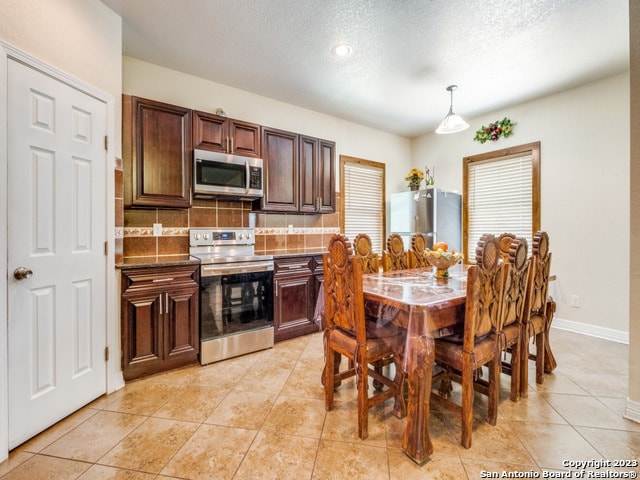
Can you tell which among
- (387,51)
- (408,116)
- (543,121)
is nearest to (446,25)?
(387,51)

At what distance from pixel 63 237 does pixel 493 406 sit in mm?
2798

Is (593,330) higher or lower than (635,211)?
lower

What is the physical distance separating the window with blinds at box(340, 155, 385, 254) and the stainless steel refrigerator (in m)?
0.32

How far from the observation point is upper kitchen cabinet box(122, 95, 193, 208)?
2391 millimetres

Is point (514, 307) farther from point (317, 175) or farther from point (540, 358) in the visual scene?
point (317, 175)

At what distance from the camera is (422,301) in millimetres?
1508

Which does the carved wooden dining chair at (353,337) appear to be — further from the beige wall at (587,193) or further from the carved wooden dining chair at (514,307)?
the beige wall at (587,193)

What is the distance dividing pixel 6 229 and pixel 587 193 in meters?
4.91

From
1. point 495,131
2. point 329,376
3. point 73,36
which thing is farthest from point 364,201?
point 73,36

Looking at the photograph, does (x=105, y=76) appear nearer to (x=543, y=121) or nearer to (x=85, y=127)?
(x=85, y=127)

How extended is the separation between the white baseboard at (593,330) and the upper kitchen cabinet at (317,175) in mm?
3040

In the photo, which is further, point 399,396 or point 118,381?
point 118,381

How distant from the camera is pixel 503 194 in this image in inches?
154

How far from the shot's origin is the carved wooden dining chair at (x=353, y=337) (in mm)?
1598
